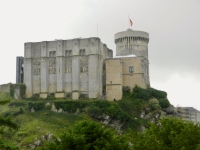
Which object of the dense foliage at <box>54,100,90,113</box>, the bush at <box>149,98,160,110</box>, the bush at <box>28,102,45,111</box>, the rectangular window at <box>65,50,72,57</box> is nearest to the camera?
the dense foliage at <box>54,100,90,113</box>

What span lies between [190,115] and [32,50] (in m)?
33.0

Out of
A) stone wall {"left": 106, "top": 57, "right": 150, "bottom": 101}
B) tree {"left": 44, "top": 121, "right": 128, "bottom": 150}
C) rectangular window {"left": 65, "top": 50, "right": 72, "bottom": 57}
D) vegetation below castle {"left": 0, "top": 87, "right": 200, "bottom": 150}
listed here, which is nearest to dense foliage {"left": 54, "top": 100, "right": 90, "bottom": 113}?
vegetation below castle {"left": 0, "top": 87, "right": 200, "bottom": 150}

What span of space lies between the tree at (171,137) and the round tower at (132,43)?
47.8 metres

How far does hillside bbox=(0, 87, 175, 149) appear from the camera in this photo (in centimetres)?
6975

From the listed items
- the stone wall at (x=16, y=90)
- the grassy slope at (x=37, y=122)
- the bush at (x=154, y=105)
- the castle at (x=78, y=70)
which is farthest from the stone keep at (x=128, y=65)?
the stone wall at (x=16, y=90)

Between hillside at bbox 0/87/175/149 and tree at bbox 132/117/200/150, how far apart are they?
28.0 meters

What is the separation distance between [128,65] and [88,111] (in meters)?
13.0

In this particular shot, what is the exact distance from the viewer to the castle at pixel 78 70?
254 ft

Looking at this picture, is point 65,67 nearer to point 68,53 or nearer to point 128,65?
point 68,53

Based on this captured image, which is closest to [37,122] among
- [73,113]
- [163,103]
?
[73,113]

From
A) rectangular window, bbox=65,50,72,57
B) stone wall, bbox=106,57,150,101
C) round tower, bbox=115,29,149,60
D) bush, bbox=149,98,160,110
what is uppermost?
round tower, bbox=115,29,149,60

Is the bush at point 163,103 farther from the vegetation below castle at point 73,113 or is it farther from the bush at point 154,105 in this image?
the bush at point 154,105

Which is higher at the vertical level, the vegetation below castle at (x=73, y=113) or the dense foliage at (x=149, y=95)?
the dense foliage at (x=149, y=95)

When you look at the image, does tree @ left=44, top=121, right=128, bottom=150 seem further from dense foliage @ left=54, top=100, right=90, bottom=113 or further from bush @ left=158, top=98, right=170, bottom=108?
bush @ left=158, top=98, right=170, bottom=108
